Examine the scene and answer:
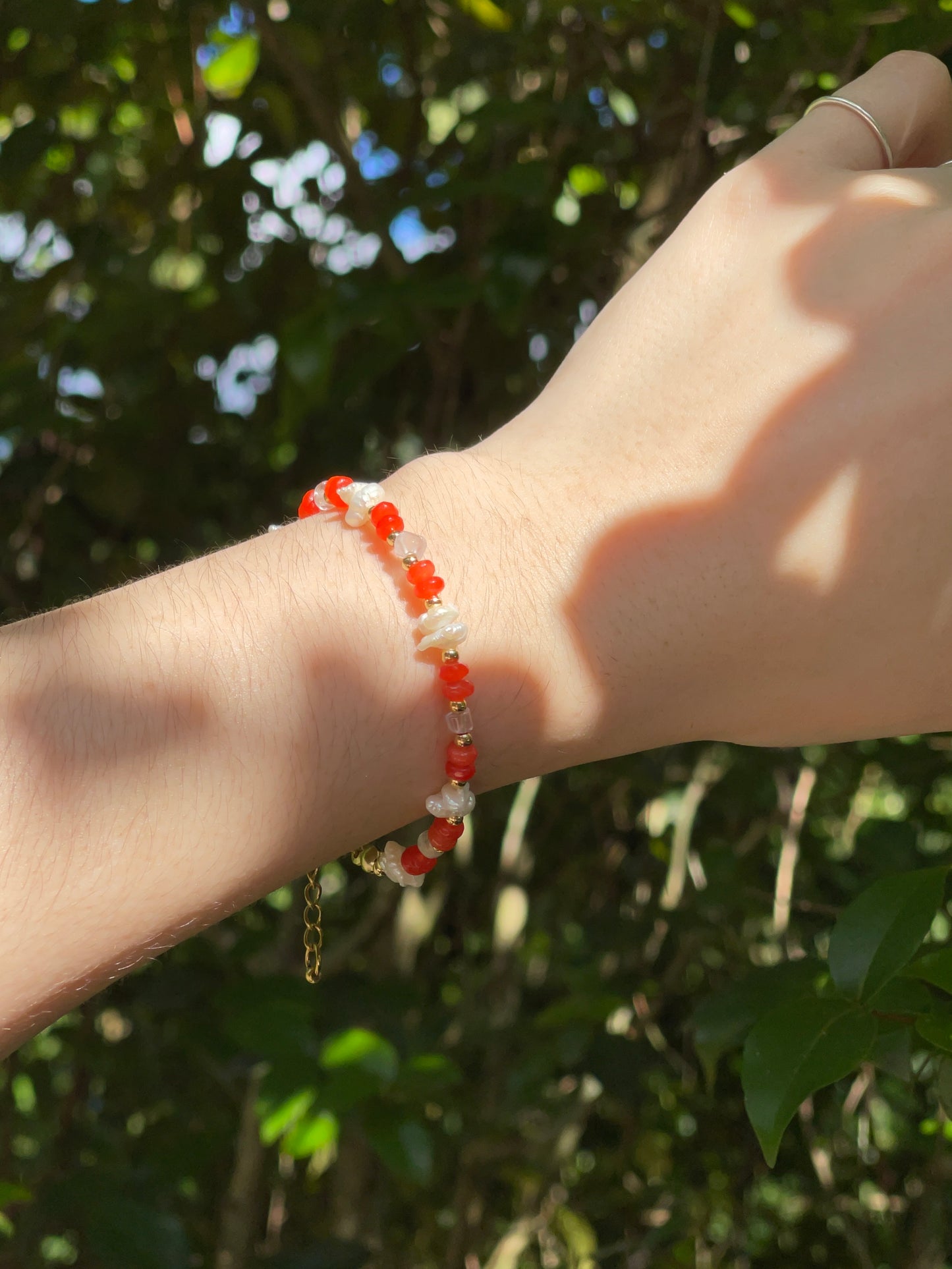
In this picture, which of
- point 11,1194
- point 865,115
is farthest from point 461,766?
point 865,115

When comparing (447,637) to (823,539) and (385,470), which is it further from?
(385,470)

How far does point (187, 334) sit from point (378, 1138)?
1.15 metres

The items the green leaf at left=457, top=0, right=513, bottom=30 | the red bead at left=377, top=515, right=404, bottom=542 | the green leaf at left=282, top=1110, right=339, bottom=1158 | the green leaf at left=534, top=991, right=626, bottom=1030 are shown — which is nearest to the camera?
the red bead at left=377, top=515, right=404, bottom=542

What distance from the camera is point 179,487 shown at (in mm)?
1673

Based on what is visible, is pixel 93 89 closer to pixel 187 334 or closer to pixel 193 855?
pixel 187 334

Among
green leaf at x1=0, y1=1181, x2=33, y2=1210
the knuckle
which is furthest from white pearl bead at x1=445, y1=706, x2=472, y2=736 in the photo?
the knuckle

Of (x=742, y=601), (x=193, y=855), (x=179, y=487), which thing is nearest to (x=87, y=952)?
(x=193, y=855)

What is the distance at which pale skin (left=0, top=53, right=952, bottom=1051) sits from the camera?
24.7 inches

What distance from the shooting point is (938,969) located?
0.65m

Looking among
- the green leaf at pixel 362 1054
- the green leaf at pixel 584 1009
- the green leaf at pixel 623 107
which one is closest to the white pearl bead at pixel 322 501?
the green leaf at pixel 362 1054

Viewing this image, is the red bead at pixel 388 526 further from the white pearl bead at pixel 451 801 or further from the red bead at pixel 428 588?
the white pearl bead at pixel 451 801

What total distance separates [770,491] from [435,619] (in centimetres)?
23

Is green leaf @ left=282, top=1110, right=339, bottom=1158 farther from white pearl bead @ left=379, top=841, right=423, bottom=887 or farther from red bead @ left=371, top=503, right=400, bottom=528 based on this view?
red bead @ left=371, top=503, right=400, bottom=528

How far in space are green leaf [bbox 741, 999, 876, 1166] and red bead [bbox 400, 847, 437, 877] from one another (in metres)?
0.25
